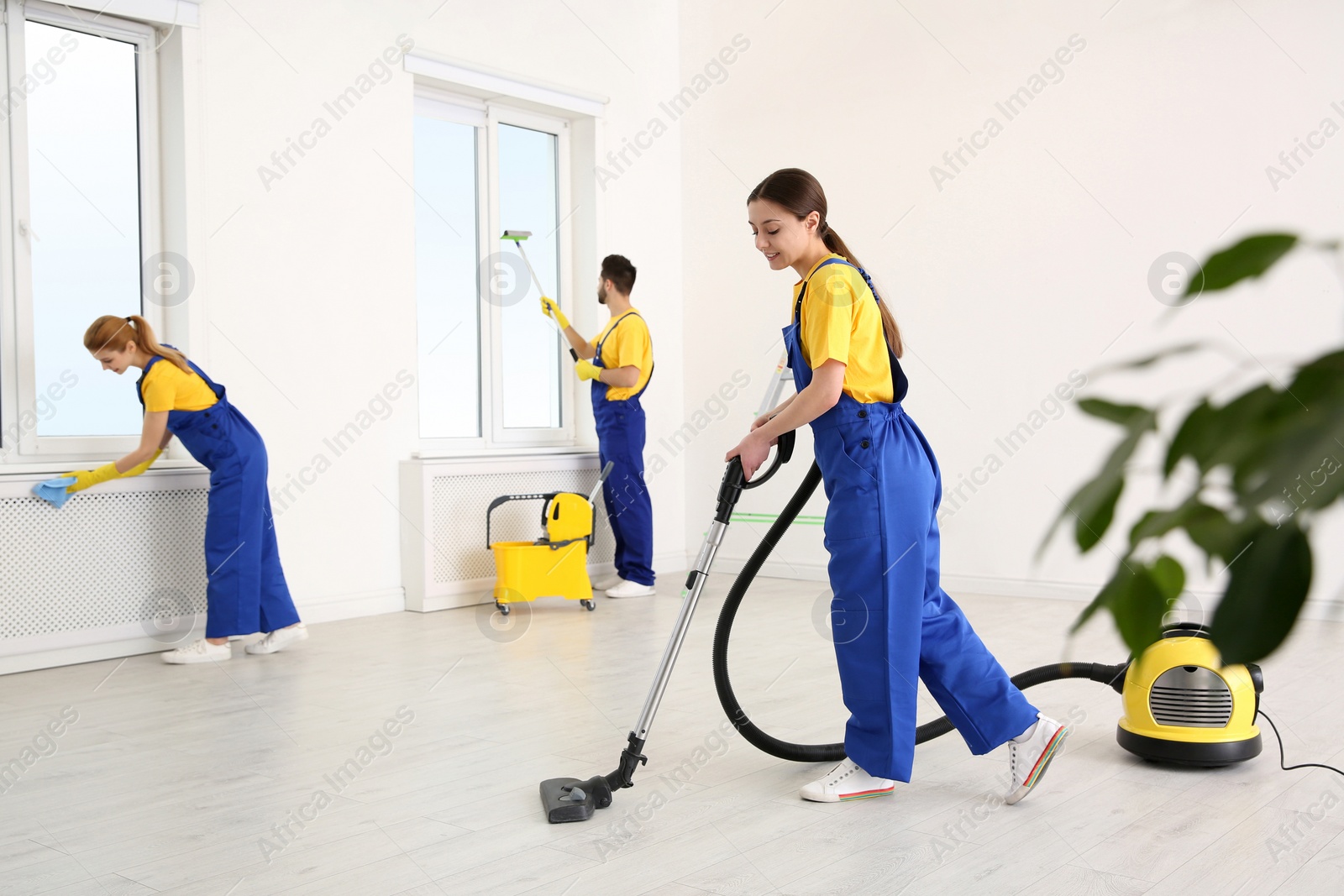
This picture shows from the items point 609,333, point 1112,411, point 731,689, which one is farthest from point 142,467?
point 1112,411

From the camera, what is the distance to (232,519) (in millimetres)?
3947

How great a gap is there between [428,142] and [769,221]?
11.7 ft

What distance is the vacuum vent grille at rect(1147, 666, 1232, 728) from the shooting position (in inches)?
96.0

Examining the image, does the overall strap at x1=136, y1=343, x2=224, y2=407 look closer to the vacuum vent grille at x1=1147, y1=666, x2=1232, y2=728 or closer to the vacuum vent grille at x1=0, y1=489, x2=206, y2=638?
the vacuum vent grille at x1=0, y1=489, x2=206, y2=638

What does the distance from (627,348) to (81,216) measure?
227 cm

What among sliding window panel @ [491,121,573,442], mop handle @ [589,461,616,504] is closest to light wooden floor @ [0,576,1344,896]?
mop handle @ [589,461,616,504]

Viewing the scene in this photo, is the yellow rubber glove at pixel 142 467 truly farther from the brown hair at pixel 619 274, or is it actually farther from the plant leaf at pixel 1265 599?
the plant leaf at pixel 1265 599

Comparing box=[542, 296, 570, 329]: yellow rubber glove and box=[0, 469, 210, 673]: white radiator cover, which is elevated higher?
box=[542, 296, 570, 329]: yellow rubber glove

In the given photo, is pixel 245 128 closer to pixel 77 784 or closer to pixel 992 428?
pixel 77 784

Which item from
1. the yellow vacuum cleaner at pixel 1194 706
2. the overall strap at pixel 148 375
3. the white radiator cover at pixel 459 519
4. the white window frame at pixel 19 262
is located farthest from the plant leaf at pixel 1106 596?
the white radiator cover at pixel 459 519

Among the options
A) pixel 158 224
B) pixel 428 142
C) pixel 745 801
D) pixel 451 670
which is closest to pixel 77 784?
pixel 451 670

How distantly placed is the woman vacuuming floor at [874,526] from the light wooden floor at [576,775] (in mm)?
185

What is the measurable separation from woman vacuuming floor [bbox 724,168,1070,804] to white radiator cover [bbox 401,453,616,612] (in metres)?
2.96

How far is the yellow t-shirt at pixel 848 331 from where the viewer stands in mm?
2178
